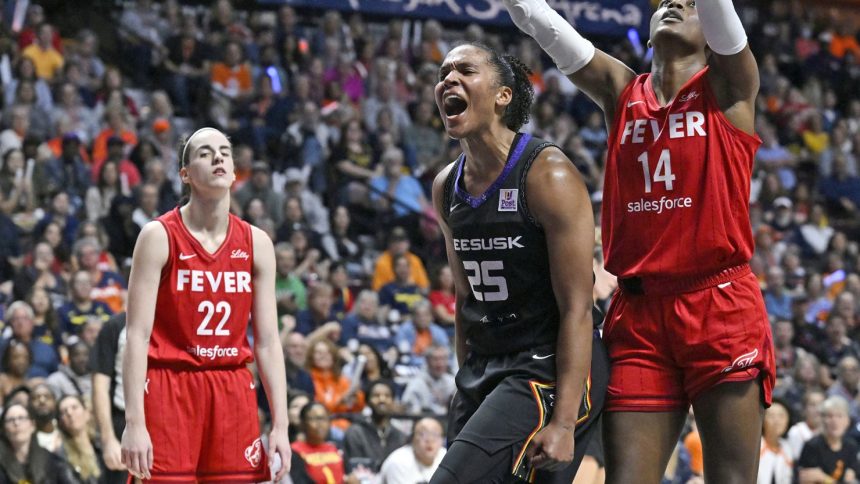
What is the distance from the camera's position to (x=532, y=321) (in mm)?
4121

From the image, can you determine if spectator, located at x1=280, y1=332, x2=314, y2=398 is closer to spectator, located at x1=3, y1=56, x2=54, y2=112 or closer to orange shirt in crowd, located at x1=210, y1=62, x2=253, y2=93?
spectator, located at x1=3, y1=56, x2=54, y2=112

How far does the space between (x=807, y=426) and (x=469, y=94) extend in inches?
311

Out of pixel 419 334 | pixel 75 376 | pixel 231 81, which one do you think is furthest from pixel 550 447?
pixel 231 81

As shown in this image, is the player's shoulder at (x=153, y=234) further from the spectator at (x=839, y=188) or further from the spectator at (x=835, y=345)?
the spectator at (x=839, y=188)

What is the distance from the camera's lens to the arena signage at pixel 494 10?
16.7 m

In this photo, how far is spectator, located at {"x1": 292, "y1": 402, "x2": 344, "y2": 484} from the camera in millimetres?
9109

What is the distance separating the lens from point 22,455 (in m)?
8.39

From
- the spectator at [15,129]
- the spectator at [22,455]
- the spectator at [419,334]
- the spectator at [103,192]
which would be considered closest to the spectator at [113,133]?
the spectator at [103,192]

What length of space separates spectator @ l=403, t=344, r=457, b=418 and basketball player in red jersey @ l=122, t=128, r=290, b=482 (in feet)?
17.9

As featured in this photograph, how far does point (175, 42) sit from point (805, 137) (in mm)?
8961

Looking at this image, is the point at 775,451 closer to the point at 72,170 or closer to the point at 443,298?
the point at 443,298

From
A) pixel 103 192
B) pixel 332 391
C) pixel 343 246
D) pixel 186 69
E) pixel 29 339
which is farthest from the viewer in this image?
pixel 186 69

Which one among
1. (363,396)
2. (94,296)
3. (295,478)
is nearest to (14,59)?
(94,296)

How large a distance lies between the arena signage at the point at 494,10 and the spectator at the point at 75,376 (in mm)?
7714
